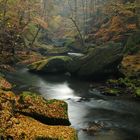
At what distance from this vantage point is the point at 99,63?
102 feet

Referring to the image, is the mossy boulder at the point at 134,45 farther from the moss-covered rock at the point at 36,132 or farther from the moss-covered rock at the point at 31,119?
the moss-covered rock at the point at 36,132


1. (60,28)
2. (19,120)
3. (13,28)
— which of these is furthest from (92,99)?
(60,28)

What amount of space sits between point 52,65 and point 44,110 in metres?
20.6

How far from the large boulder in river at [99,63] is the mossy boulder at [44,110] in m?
15.9

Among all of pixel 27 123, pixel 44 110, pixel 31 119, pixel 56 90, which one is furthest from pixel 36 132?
pixel 56 90

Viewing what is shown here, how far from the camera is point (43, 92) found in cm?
2589

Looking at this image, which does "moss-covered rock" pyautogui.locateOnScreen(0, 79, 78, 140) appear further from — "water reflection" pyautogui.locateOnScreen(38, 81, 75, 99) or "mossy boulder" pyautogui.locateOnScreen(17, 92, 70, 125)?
"water reflection" pyautogui.locateOnScreen(38, 81, 75, 99)

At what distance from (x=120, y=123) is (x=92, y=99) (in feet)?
19.7

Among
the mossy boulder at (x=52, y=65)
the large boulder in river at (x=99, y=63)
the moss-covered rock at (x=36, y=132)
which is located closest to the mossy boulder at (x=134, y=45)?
the large boulder in river at (x=99, y=63)

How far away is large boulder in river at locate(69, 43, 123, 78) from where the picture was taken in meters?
30.6

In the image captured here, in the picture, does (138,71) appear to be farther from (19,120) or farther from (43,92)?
(19,120)

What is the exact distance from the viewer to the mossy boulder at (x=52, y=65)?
34.9 meters

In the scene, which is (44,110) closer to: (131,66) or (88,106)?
(88,106)

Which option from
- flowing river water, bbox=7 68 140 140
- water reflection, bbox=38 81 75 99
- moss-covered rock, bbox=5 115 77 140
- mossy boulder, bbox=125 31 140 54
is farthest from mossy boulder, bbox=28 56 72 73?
moss-covered rock, bbox=5 115 77 140
